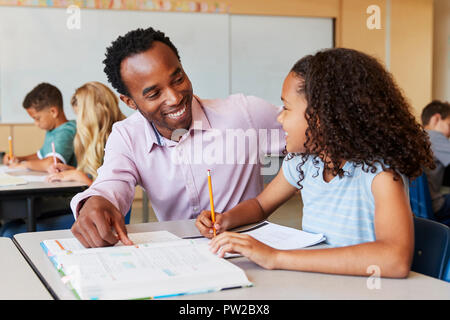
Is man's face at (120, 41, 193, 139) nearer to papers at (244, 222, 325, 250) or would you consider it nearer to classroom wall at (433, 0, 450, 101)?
papers at (244, 222, 325, 250)

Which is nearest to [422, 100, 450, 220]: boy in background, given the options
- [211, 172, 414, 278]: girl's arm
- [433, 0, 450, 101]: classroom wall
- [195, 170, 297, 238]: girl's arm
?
[195, 170, 297, 238]: girl's arm

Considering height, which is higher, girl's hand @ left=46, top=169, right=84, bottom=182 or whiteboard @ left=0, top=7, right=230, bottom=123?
whiteboard @ left=0, top=7, right=230, bottom=123

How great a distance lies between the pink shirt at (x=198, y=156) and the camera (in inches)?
59.3

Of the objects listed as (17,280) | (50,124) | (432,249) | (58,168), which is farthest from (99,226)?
(50,124)

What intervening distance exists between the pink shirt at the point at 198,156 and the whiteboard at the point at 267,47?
3674mm

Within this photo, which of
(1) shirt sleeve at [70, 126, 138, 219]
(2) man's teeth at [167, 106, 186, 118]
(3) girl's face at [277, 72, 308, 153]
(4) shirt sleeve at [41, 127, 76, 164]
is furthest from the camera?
(4) shirt sleeve at [41, 127, 76, 164]

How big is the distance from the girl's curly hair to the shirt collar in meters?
0.49

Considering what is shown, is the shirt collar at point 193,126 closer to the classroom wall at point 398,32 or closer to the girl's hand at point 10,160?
the girl's hand at point 10,160

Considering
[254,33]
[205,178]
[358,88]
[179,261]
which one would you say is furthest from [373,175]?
[254,33]

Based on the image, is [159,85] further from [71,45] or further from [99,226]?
[71,45]

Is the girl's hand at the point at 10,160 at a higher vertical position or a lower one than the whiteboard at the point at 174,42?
lower

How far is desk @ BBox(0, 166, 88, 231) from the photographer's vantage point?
2.33 m

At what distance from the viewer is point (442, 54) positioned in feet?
19.5

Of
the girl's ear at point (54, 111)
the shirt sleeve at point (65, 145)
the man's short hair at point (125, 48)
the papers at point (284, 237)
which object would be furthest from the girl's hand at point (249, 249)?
the girl's ear at point (54, 111)
